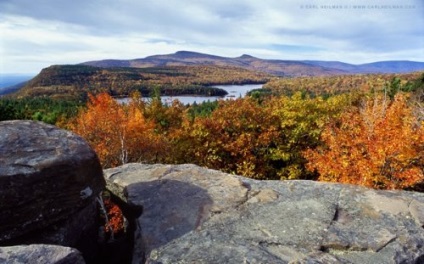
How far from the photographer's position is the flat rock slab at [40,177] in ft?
29.3

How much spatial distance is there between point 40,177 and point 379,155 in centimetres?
1914

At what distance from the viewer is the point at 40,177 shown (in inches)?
365

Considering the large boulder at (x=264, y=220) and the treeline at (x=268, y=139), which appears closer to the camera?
the large boulder at (x=264, y=220)

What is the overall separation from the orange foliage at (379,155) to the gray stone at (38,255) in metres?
19.3

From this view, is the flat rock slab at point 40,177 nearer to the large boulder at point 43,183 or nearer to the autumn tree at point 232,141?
the large boulder at point 43,183

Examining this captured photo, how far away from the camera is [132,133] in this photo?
114 ft

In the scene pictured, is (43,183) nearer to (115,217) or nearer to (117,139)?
(115,217)

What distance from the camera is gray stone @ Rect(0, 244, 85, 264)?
243 inches

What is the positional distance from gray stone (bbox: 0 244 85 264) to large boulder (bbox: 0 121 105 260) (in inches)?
108

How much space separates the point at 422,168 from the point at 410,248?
18.1 m

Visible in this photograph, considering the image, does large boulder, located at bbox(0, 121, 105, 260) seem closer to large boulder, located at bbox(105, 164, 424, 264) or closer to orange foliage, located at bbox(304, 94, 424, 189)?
large boulder, located at bbox(105, 164, 424, 264)

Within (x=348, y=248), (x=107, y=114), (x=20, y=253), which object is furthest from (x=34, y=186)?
(x=107, y=114)

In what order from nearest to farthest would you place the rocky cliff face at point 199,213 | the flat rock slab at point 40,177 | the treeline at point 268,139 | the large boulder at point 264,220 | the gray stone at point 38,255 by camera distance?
the gray stone at point 38,255, the large boulder at point 264,220, the rocky cliff face at point 199,213, the flat rock slab at point 40,177, the treeline at point 268,139

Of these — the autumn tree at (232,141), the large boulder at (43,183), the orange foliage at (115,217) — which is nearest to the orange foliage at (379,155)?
the autumn tree at (232,141)
